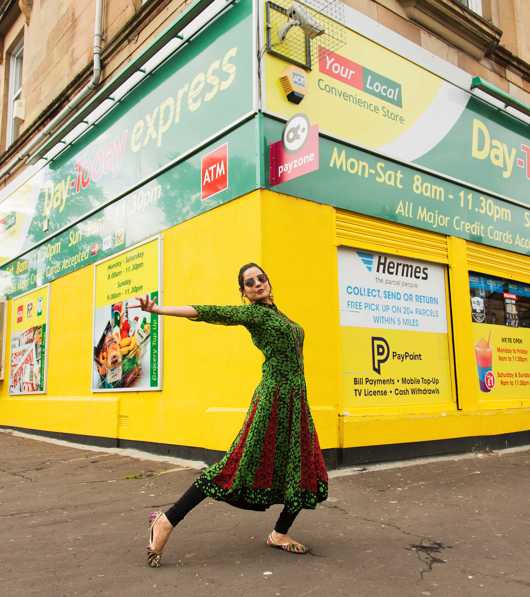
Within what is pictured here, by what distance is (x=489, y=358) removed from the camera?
27.8 ft

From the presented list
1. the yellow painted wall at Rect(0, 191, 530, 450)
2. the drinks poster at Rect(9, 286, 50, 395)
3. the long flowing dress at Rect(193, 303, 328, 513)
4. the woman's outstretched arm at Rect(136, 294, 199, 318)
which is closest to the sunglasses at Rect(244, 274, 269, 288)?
the long flowing dress at Rect(193, 303, 328, 513)

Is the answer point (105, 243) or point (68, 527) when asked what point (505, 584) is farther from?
point (105, 243)

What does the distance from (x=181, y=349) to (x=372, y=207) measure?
115 inches

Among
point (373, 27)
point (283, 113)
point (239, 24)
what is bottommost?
point (283, 113)

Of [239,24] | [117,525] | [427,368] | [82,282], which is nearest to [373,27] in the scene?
[239,24]

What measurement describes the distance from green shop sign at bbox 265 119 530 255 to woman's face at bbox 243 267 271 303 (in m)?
2.92

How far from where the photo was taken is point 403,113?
7.93 meters

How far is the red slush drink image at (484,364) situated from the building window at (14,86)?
1266 centimetres

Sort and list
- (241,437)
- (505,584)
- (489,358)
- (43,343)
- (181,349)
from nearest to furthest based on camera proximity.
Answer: (505,584) → (241,437) → (181,349) → (489,358) → (43,343)

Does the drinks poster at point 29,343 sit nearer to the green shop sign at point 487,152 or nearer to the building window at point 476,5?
the green shop sign at point 487,152

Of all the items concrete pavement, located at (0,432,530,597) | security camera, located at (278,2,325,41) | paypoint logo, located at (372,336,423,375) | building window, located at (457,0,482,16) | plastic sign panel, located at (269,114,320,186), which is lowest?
concrete pavement, located at (0,432,530,597)

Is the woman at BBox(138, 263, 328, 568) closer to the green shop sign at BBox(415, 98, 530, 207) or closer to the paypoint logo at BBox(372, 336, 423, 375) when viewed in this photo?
the paypoint logo at BBox(372, 336, 423, 375)

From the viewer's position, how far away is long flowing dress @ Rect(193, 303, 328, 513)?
10.9 feet

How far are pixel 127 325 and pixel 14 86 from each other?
36.0ft
